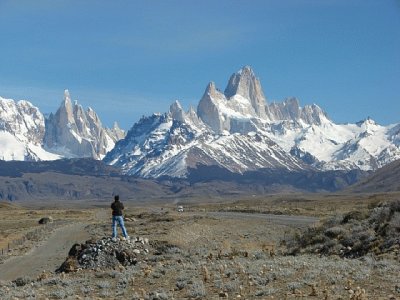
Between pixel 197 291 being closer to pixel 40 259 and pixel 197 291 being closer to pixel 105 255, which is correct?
pixel 105 255

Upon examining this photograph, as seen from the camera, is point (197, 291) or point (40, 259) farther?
point (40, 259)

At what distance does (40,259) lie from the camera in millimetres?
44344

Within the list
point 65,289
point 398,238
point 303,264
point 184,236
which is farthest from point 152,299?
point 184,236

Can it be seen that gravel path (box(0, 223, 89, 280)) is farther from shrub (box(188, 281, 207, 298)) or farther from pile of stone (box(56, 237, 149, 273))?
shrub (box(188, 281, 207, 298))

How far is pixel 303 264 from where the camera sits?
2305 cm

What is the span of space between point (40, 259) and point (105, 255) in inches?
692

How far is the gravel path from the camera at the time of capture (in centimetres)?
3809

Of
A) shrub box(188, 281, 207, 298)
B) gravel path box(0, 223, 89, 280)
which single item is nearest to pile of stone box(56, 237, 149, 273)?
gravel path box(0, 223, 89, 280)

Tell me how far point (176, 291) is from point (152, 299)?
4.57 feet

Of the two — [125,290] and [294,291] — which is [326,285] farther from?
[125,290]

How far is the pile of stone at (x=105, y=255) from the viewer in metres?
→ 27.9

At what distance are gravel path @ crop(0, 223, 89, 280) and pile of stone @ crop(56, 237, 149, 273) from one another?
705cm

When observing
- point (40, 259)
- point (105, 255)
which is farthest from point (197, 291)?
point (40, 259)

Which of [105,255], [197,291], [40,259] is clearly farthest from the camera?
[40,259]
